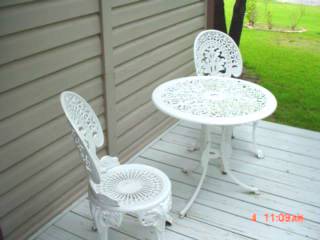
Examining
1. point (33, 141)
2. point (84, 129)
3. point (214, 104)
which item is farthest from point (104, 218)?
point (214, 104)

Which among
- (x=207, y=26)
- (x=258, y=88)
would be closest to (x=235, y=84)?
(x=258, y=88)

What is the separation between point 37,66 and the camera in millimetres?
1961

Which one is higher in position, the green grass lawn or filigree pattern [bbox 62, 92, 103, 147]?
filigree pattern [bbox 62, 92, 103, 147]

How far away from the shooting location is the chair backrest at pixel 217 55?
2959 mm

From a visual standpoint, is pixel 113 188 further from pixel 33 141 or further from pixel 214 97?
pixel 214 97

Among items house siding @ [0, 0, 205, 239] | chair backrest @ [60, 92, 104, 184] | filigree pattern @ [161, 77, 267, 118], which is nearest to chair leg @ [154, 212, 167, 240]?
chair backrest @ [60, 92, 104, 184]

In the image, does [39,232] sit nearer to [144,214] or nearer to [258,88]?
[144,214]

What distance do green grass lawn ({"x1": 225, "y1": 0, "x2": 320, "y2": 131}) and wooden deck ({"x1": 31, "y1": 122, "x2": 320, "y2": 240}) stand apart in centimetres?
75

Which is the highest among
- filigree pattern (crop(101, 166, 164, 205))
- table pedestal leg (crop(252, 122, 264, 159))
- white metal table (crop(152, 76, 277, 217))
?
white metal table (crop(152, 76, 277, 217))

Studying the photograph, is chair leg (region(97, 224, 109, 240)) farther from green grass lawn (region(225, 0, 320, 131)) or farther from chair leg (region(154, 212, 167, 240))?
green grass lawn (region(225, 0, 320, 131))

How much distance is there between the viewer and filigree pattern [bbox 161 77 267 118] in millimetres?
2223

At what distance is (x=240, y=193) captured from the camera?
8.37 feet

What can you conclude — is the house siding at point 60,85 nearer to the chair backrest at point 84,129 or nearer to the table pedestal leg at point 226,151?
the chair backrest at point 84,129

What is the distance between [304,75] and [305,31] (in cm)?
231
